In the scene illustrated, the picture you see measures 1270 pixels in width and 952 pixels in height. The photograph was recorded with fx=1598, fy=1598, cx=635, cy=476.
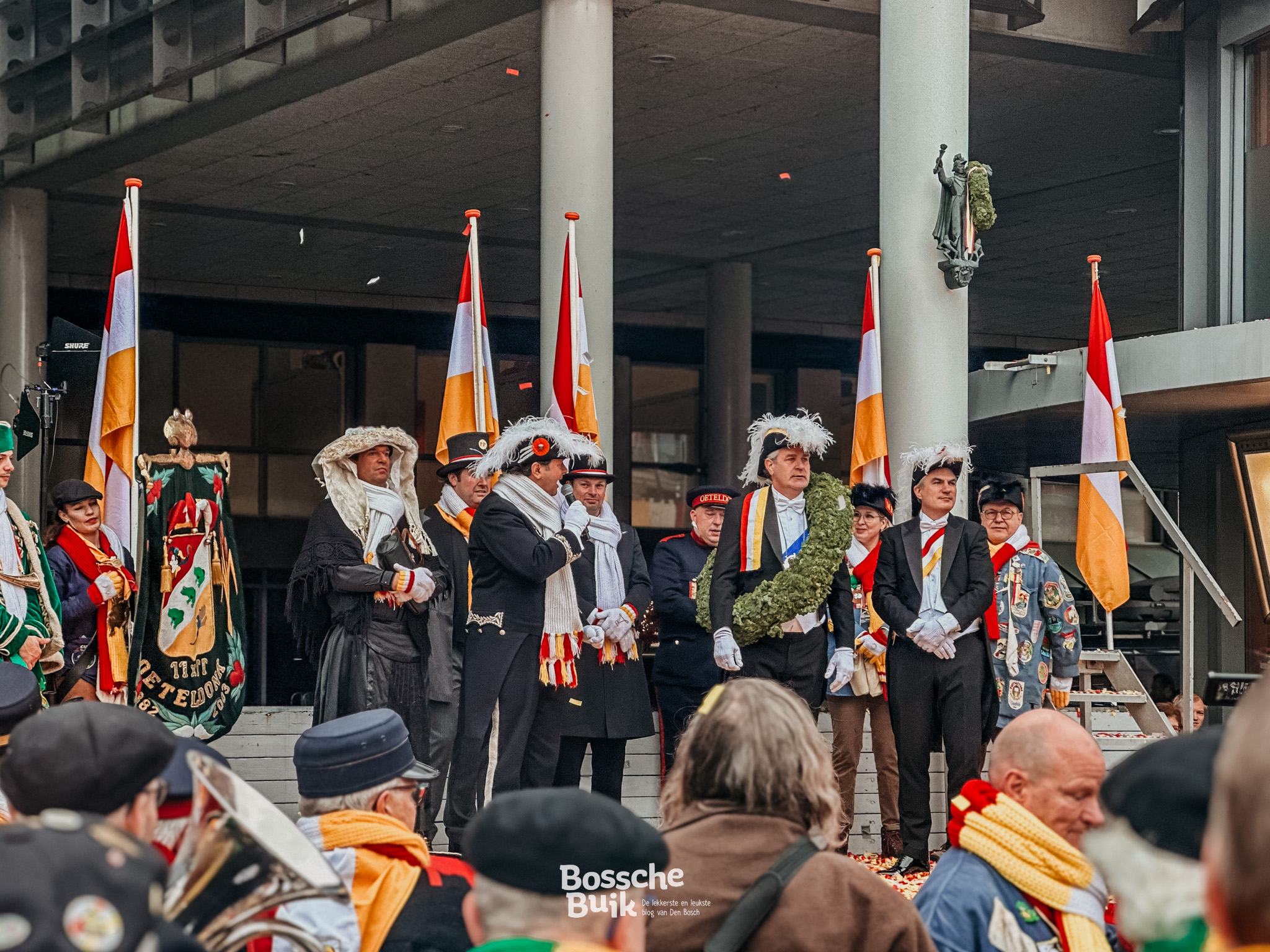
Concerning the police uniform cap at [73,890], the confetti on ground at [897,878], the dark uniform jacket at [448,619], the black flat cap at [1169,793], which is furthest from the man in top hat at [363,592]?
the police uniform cap at [73,890]

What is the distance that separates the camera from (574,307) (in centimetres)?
967

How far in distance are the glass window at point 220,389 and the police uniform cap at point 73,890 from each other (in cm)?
1981

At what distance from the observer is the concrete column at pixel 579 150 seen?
34.1ft

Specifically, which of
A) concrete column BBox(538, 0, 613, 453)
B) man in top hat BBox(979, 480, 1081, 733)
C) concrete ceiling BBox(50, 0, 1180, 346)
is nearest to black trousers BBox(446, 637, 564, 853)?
man in top hat BBox(979, 480, 1081, 733)

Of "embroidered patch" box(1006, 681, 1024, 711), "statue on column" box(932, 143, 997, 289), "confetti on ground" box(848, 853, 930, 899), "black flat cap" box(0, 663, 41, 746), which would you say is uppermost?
"statue on column" box(932, 143, 997, 289)

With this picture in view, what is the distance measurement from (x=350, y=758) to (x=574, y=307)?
6605 mm

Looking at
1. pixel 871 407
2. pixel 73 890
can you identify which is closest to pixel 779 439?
pixel 871 407

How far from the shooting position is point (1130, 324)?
23406mm

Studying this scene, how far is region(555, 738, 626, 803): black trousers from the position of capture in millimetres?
7070

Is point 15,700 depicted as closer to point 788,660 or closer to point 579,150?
point 788,660

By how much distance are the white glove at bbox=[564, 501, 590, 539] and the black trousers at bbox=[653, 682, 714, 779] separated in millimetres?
984

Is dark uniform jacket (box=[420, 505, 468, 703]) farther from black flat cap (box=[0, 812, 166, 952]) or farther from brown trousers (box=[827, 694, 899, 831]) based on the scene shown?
black flat cap (box=[0, 812, 166, 952])

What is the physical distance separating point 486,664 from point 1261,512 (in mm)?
7855

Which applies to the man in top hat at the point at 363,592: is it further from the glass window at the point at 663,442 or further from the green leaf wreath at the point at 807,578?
the glass window at the point at 663,442
